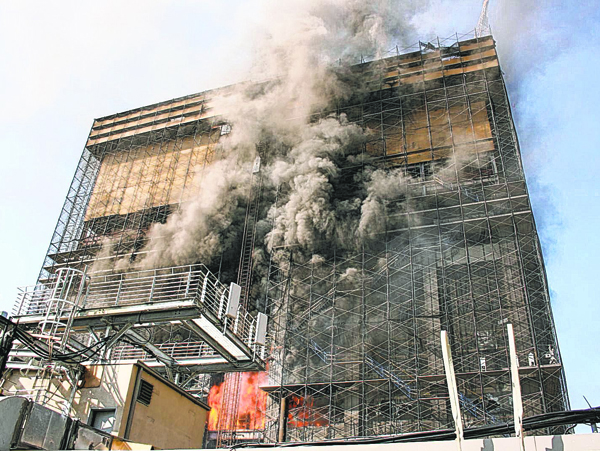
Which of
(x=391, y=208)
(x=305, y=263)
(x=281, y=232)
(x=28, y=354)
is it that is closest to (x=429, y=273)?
(x=391, y=208)

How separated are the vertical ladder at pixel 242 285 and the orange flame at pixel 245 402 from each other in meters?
0.10

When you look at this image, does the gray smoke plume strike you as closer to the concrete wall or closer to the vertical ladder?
the vertical ladder

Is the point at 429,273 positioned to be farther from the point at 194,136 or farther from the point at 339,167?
the point at 194,136

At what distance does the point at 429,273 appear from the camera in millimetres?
25047

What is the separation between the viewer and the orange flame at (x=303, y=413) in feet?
76.1

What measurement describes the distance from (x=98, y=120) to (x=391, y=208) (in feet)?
75.6

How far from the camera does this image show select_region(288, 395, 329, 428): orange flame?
23.2 metres

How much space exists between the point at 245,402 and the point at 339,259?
8026mm

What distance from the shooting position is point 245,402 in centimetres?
2673

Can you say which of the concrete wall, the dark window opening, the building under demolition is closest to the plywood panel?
the building under demolition

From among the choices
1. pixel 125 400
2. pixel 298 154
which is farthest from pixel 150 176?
pixel 125 400

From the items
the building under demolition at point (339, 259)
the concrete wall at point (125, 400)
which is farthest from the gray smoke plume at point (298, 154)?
the concrete wall at point (125, 400)

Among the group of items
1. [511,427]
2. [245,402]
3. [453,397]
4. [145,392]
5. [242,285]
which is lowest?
[511,427]

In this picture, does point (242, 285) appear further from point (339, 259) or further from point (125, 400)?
point (125, 400)
